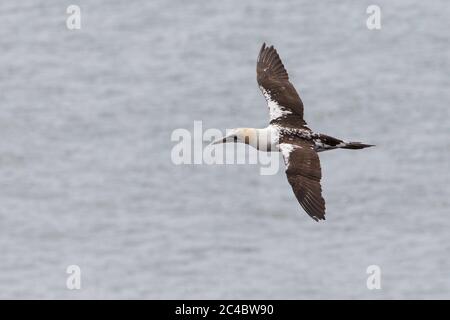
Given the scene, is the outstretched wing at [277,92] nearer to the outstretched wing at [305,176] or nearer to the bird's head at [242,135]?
the bird's head at [242,135]

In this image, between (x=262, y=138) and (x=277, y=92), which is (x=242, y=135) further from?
(x=277, y=92)

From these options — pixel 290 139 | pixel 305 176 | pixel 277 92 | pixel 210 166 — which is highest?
pixel 210 166

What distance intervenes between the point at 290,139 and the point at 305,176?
1160 millimetres

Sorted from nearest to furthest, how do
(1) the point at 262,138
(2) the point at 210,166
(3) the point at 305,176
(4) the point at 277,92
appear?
(3) the point at 305,176
(1) the point at 262,138
(4) the point at 277,92
(2) the point at 210,166

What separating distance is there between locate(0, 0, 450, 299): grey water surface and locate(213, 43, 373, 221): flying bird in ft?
70.6

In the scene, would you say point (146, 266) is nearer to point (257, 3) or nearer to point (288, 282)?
point (288, 282)

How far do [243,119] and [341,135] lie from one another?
178 inches

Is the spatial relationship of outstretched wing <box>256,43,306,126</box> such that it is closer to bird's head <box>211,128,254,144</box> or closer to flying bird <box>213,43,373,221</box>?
flying bird <box>213,43,373,221</box>

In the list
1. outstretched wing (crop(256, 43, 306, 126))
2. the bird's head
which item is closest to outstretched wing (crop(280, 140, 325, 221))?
the bird's head

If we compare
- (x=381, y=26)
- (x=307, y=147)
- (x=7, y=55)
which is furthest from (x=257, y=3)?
(x=307, y=147)

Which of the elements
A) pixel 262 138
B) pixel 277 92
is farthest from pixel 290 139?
pixel 277 92

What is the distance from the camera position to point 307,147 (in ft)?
75.7

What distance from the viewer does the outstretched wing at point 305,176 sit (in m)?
22.1

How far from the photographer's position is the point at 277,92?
24.8 m
